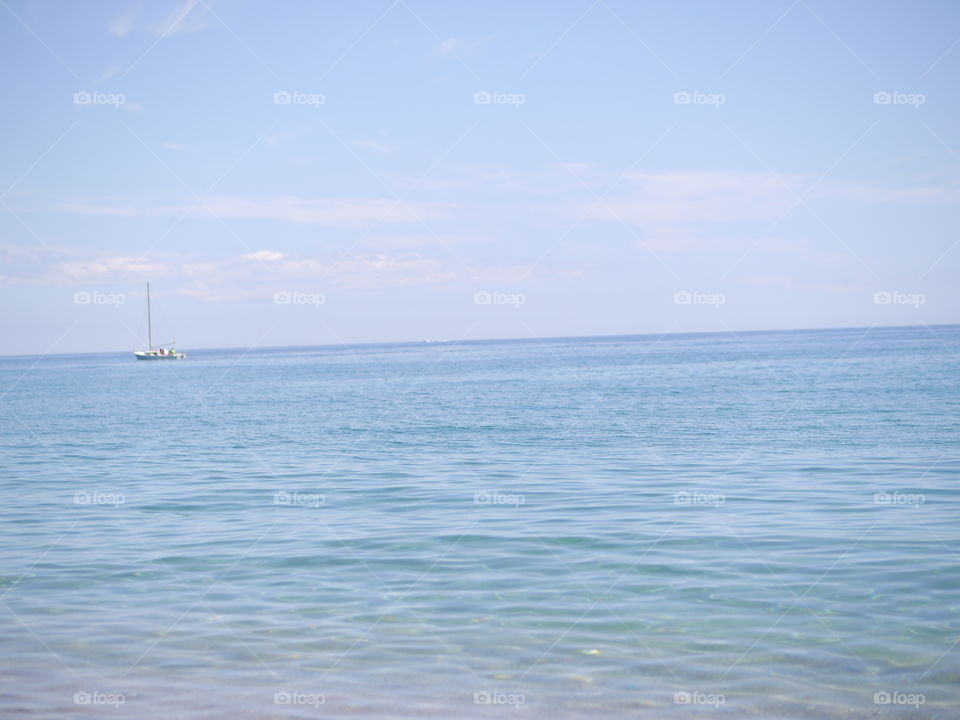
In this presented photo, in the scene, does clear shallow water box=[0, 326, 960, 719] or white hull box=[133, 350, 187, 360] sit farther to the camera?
white hull box=[133, 350, 187, 360]

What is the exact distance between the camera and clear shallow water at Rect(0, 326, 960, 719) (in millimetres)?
7742

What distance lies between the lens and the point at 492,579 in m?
11.4

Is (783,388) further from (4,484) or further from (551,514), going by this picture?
(4,484)

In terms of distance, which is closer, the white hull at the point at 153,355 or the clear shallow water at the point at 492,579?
the clear shallow water at the point at 492,579

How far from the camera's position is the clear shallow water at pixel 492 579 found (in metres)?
7.74

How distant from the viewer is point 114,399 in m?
57.7

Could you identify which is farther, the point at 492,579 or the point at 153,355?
the point at 153,355

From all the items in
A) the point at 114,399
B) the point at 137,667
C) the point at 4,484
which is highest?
the point at 114,399

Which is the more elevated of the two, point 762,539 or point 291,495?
point 291,495

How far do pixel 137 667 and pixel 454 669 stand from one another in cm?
311

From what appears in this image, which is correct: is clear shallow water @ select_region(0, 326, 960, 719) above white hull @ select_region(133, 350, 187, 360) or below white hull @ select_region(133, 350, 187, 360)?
below

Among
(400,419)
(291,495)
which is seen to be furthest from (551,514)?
(400,419)

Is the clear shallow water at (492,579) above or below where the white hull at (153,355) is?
below

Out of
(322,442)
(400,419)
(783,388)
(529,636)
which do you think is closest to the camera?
(529,636)
